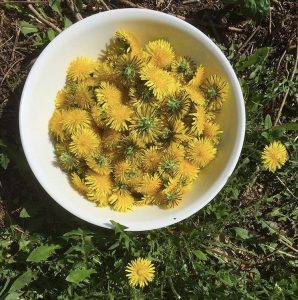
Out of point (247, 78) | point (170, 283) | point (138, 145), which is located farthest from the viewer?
point (247, 78)

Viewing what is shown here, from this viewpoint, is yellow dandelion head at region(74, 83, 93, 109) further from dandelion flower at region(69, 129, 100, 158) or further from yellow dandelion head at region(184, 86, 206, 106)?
yellow dandelion head at region(184, 86, 206, 106)

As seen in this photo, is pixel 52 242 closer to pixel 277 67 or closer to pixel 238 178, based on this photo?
pixel 238 178

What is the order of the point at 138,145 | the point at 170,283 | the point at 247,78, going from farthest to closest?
the point at 247,78
the point at 170,283
the point at 138,145

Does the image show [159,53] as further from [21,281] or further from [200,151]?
[21,281]

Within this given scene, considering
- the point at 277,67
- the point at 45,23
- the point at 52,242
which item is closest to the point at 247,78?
the point at 277,67

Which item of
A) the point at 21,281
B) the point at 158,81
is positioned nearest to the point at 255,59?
the point at 158,81

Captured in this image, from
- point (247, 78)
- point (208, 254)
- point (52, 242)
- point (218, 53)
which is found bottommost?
point (208, 254)
